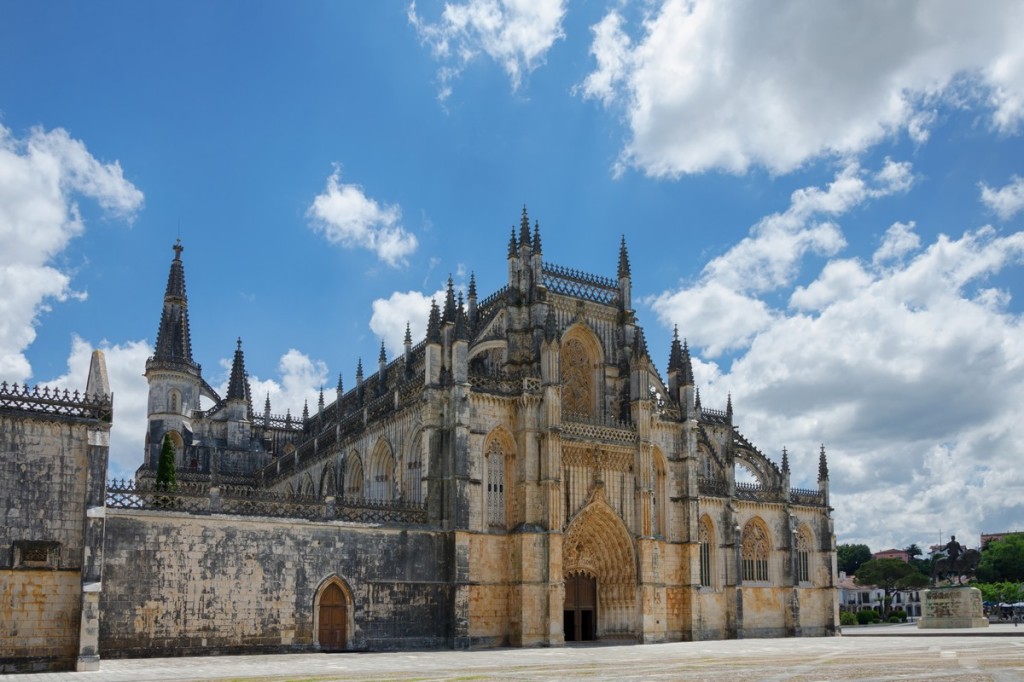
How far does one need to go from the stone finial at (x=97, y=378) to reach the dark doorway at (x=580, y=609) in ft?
77.5

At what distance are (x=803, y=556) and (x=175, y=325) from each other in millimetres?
49938

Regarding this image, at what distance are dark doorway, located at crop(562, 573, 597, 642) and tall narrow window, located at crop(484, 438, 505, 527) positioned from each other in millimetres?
5072

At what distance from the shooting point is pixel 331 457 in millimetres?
57000

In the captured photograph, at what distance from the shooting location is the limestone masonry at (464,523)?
29.5m

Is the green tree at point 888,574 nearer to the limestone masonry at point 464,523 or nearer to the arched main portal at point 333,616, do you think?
the limestone masonry at point 464,523

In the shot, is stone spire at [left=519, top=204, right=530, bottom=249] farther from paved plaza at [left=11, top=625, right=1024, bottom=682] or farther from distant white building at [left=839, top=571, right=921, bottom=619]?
distant white building at [left=839, top=571, right=921, bottom=619]

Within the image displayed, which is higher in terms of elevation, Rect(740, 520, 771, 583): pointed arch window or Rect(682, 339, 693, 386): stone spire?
Rect(682, 339, 693, 386): stone spire

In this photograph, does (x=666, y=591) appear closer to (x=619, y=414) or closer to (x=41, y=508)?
(x=619, y=414)

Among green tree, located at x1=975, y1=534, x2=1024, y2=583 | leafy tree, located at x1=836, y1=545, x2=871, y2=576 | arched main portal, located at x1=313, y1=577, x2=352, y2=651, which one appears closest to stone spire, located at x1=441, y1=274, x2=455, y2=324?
arched main portal, located at x1=313, y1=577, x2=352, y2=651

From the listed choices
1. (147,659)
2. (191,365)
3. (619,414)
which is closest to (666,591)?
(619,414)

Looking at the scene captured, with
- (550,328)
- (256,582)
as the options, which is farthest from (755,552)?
(256,582)

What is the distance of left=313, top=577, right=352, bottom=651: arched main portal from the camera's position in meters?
38.2

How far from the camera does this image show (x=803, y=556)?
6069cm

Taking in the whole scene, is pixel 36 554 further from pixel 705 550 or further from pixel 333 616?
pixel 705 550
